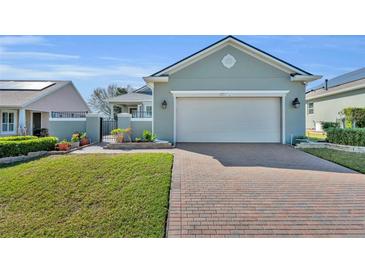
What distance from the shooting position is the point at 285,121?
41.4 feet

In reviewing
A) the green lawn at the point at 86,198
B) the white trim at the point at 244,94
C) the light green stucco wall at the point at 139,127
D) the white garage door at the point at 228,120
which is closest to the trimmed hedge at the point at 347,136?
the white trim at the point at 244,94

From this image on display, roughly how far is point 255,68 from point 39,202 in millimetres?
11560

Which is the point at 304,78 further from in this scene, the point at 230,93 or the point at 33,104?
the point at 33,104

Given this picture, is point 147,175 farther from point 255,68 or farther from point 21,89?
point 21,89

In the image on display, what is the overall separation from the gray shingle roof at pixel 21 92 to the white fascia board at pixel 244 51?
488 inches

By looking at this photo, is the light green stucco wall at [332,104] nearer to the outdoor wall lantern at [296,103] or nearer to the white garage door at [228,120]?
the outdoor wall lantern at [296,103]

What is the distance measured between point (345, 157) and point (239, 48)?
7.37 meters

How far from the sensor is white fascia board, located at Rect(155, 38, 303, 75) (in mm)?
12250

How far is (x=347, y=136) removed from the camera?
11.0 metres

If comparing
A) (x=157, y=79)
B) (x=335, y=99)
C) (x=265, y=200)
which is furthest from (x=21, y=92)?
(x=335, y=99)

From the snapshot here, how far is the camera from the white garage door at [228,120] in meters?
13.0

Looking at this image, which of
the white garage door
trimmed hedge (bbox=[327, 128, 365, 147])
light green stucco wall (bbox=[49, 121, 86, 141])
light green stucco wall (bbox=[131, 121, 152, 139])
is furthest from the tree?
trimmed hedge (bbox=[327, 128, 365, 147])

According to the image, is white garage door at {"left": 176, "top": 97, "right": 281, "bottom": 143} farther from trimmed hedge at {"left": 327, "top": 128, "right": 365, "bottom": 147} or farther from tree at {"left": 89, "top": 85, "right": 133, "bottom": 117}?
tree at {"left": 89, "top": 85, "right": 133, "bottom": 117}

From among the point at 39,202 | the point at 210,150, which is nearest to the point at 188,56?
the point at 210,150
